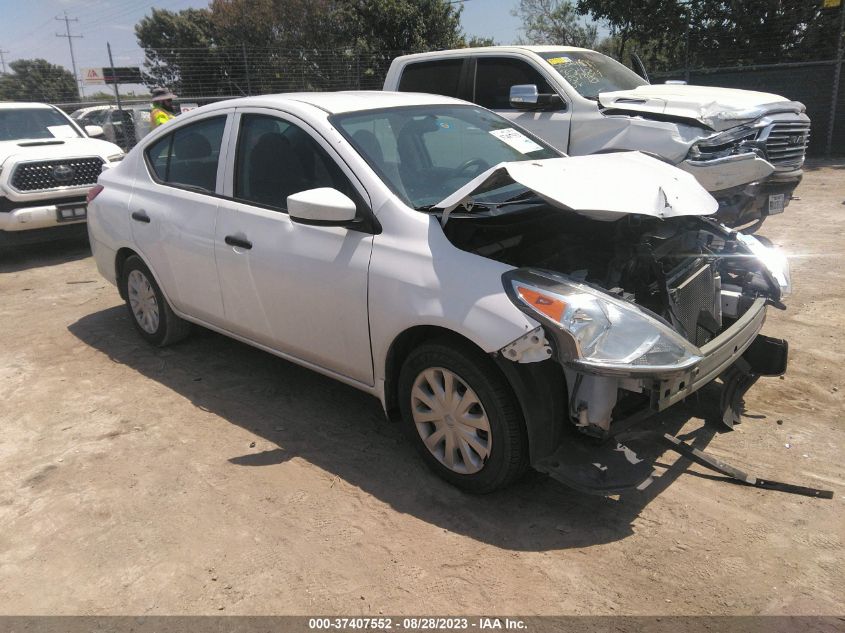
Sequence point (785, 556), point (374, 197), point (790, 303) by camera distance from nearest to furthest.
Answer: point (785, 556) → point (374, 197) → point (790, 303)

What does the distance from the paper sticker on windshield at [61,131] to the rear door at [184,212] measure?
5544 mm

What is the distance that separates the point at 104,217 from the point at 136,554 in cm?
311

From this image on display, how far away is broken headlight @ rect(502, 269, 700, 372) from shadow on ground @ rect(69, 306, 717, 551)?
0.79 metres

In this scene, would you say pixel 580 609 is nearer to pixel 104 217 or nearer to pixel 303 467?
→ pixel 303 467

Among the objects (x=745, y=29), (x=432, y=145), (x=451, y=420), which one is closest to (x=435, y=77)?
(x=432, y=145)

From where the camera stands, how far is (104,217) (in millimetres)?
5129

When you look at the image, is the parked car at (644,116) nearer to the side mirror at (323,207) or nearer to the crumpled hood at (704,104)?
the crumpled hood at (704,104)

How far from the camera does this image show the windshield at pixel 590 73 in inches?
283

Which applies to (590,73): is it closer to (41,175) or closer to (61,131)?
(41,175)

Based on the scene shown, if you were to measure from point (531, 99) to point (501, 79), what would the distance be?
2.98 ft

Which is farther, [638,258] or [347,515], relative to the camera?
[638,258]

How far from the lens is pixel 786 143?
Answer: 6691 mm

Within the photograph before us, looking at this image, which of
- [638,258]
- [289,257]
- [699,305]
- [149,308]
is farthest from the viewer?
[149,308]

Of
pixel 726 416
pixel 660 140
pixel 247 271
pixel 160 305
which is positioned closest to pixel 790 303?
pixel 660 140
